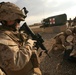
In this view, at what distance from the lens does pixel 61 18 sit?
1636cm

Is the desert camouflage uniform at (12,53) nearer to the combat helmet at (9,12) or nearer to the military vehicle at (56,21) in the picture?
the combat helmet at (9,12)

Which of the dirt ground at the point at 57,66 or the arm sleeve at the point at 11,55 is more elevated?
the arm sleeve at the point at 11,55

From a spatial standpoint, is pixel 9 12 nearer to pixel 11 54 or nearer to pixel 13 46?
pixel 13 46

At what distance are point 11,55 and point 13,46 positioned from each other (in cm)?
14

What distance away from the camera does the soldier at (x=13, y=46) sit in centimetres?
261

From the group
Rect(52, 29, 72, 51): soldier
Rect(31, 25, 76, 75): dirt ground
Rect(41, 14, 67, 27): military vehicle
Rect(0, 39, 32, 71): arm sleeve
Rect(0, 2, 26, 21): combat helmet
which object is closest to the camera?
Rect(0, 39, 32, 71): arm sleeve

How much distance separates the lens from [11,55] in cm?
260

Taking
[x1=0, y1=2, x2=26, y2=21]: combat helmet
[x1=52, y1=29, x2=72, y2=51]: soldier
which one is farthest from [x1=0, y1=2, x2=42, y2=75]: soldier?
[x1=52, y1=29, x2=72, y2=51]: soldier

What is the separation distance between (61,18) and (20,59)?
14.0 m

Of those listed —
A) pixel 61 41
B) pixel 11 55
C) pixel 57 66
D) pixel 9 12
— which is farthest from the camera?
pixel 61 41

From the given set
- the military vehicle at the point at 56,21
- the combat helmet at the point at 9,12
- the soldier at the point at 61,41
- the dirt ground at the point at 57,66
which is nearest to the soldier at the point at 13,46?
the combat helmet at the point at 9,12

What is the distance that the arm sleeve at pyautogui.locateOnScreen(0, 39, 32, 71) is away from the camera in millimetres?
2594

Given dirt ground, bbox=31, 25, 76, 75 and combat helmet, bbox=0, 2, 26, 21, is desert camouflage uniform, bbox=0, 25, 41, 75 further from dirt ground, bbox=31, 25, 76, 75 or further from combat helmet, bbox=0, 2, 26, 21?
dirt ground, bbox=31, 25, 76, 75

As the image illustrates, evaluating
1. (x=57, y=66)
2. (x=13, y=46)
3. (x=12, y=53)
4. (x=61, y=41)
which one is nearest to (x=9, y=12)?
(x=13, y=46)
